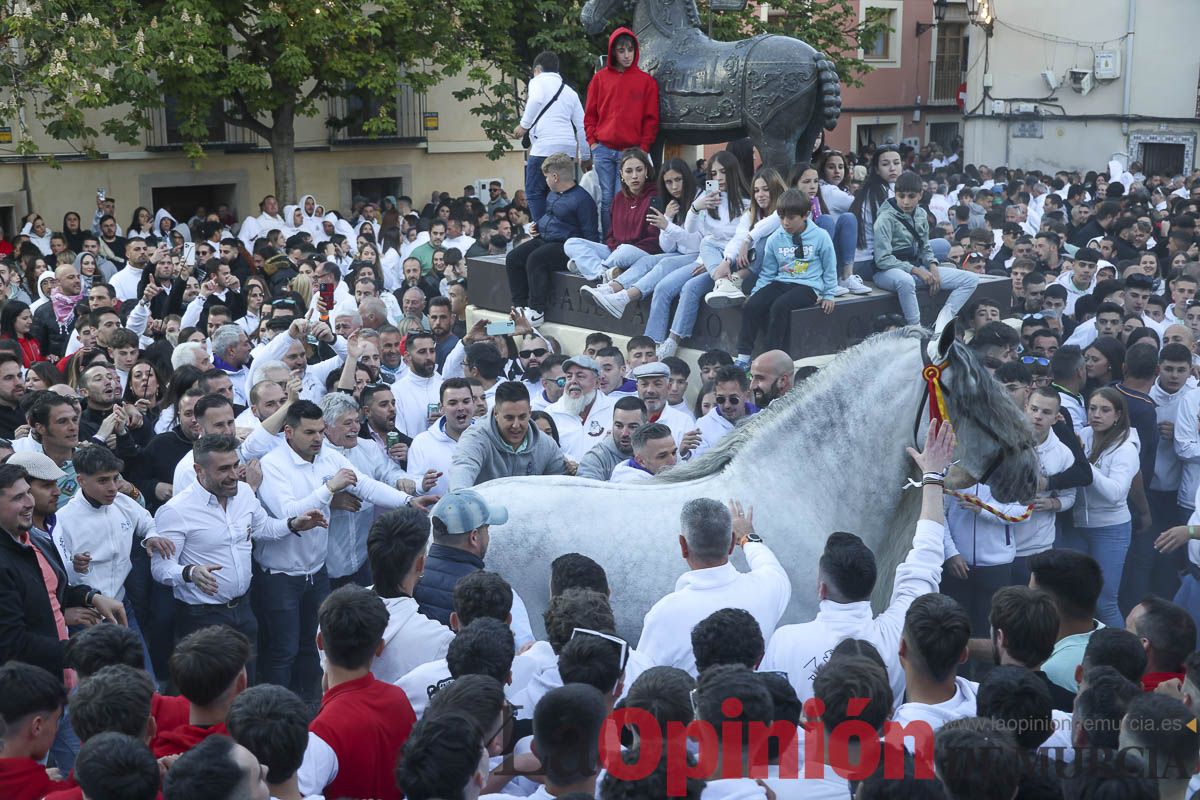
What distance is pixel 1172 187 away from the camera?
26266 mm

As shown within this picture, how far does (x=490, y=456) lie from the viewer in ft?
23.6

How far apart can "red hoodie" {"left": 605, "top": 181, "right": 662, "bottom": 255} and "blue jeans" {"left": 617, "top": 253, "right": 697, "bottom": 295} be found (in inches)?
7.3

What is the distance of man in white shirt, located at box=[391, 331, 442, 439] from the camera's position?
946 centimetres

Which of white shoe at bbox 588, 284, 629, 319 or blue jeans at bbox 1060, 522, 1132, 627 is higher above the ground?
white shoe at bbox 588, 284, 629, 319

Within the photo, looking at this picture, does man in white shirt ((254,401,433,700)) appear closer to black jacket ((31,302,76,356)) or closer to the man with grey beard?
the man with grey beard

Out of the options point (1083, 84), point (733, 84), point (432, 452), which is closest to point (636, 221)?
point (733, 84)

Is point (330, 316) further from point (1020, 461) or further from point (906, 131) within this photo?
point (906, 131)

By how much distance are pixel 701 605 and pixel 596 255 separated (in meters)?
6.65

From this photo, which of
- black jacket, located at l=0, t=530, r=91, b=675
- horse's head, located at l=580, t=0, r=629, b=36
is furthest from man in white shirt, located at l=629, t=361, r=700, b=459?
horse's head, located at l=580, t=0, r=629, b=36

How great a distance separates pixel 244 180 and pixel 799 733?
78.9 feet

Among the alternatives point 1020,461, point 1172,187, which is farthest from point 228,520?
point 1172,187

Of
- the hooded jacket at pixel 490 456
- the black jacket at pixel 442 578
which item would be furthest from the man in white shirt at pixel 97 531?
the black jacket at pixel 442 578

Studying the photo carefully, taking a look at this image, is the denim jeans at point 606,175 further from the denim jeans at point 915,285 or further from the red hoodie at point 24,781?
the red hoodie at point 24,781

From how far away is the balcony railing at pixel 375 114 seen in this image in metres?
26.5
